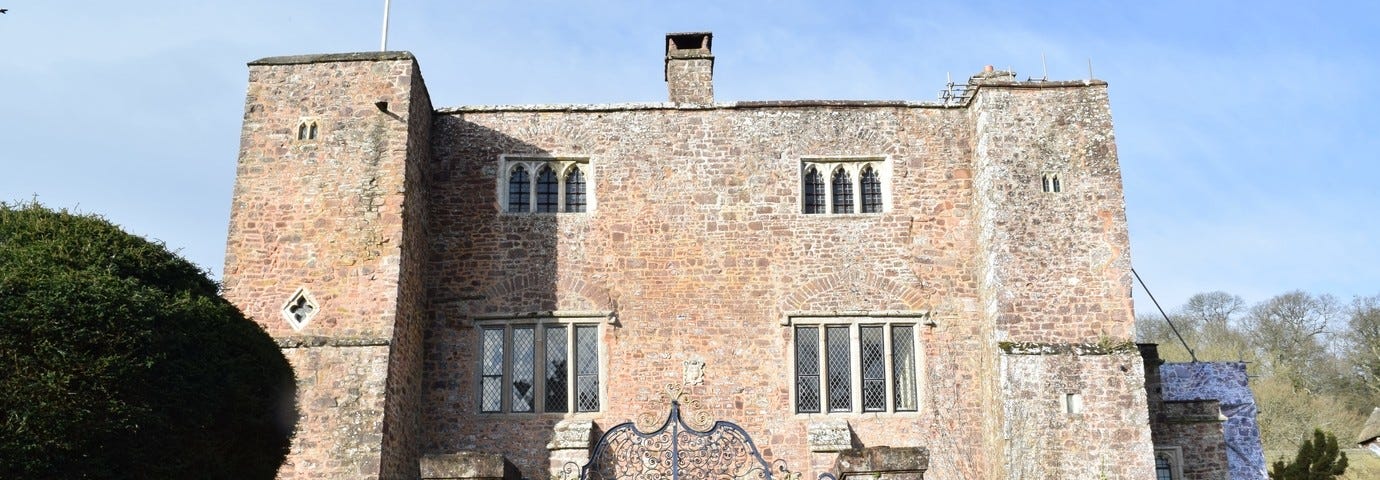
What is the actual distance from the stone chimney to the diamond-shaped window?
6.32 metres

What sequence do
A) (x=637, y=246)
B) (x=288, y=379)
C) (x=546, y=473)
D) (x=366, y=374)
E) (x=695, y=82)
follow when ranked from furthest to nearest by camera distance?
(x=695, y=82) < (x=637, y=246) < (x=546, y=473) < (x=366, y=374) < (x=288, y=379)

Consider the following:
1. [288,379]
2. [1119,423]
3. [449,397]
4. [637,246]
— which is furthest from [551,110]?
[1119,423]

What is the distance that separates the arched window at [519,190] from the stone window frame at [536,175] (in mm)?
14

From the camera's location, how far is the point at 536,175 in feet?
54.4

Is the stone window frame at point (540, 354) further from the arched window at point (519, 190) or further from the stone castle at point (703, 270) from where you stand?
Result: the arched window at point (519, 190)

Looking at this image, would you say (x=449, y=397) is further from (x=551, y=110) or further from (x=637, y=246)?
(x=551, y=110)

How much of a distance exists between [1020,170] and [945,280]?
183cm

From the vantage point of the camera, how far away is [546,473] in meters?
15.2

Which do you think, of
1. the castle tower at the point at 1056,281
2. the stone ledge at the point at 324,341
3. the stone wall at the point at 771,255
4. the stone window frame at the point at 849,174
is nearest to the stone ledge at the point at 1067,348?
the castle tower at the point at 1056,281

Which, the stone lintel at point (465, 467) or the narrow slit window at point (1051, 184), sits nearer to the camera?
the stone lintel at point (465, 467)

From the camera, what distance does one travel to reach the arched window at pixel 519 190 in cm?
1652

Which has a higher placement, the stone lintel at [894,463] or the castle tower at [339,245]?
the castle tower at [339,245]

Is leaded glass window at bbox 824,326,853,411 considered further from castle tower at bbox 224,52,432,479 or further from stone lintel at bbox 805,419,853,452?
castle tower at bbox 224,52,432,479

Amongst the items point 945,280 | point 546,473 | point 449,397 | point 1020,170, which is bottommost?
point 546,473
